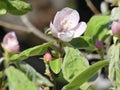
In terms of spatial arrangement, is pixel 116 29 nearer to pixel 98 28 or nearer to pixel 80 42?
pixel 80 42

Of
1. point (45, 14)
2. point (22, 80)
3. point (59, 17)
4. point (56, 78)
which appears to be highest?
point (45, 14)

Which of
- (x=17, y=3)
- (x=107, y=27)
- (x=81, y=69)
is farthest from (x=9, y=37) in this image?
(x=107, y=27)

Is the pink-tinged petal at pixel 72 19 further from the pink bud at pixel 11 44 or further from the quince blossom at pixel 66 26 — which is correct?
the pink bud at pixel 11 44

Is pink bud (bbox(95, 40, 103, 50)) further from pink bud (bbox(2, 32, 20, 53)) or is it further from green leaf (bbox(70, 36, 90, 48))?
pink bud (bbox(2, 32, 20, 53))

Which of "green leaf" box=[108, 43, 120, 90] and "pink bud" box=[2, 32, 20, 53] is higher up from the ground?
"pink bud" box=[2, 32, 20, 53]

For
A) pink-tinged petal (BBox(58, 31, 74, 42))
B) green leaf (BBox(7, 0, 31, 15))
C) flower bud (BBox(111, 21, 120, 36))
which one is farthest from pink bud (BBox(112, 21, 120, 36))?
green leaf (BBox(7, 0, 31, 15))

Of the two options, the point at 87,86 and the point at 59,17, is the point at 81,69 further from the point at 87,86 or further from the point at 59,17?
the point at 59,17

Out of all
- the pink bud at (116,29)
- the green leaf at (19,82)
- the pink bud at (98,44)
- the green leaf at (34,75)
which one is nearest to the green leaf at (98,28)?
the pink bud at (98,44)
